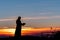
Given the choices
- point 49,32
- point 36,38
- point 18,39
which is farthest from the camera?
point 49,32

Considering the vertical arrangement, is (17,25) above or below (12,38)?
above

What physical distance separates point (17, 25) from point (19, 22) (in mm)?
295

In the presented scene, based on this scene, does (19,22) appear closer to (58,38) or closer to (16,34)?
(16,34)

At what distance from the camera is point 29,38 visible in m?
15.3

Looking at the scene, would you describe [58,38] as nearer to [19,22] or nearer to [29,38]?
[29,38]

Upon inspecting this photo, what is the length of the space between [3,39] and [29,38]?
216 cm

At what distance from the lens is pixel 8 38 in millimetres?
15555

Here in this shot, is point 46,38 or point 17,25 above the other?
point 17,25

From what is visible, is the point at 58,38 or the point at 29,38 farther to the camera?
the point at 58,38

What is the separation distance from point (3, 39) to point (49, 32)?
14.5 feet

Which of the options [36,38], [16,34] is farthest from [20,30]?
[36,38]

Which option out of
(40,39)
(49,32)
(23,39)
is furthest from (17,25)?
(49,32)

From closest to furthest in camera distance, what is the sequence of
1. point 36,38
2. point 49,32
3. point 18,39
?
point 18,39, point 36,38, point 49,32

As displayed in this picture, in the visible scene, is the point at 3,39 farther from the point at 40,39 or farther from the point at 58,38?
the point at 58,38
